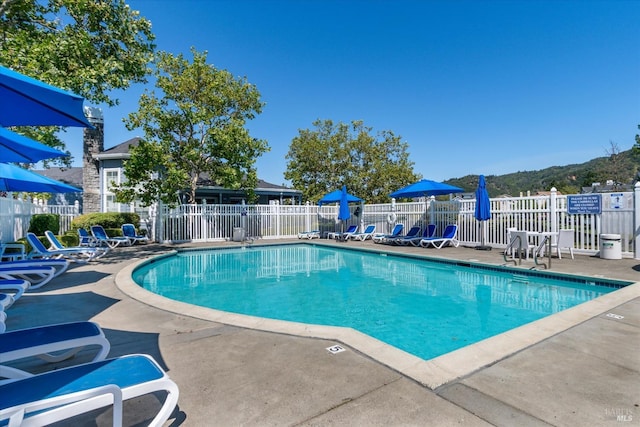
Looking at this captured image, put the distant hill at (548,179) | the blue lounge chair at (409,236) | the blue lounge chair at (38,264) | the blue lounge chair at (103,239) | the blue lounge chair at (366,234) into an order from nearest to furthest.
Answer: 1. the blue lounge chair at (38,264)
2. the blue lounge chair at (103,239)
3. the blue lounge chair at (409,236)
4. the blue lounge chair at (366,234)
5. the distant hill at (548,179)

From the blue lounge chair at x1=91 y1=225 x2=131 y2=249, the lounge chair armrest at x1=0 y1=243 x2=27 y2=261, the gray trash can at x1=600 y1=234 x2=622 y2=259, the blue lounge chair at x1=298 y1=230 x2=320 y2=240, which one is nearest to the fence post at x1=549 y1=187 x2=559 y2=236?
the gray trash can at x1=600 y1=234 x2=622 y2=259

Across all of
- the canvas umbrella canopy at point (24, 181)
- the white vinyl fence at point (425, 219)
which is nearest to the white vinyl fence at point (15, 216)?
the canvas umbrella canopy at point (24, 181)

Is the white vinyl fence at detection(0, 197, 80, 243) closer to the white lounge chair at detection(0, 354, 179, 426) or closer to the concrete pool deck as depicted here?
the concrete pool deck

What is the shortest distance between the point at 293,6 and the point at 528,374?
1559 cm

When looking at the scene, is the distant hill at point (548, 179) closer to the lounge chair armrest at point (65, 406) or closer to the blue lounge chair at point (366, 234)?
the blue lounge chair at point (366, 234)

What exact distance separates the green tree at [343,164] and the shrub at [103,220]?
12883 millimetres

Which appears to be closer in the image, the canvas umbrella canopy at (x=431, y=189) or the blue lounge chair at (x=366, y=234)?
the canvas umbrella canopy at (x=431, y=189)

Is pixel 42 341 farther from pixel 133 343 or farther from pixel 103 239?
pixel 103 239

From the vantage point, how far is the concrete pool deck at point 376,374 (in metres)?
2.10

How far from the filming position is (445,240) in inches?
493

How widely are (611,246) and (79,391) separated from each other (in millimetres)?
11406

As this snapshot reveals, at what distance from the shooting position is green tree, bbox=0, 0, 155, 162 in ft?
27.8

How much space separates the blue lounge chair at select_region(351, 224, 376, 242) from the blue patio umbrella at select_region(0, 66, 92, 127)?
1414 cm

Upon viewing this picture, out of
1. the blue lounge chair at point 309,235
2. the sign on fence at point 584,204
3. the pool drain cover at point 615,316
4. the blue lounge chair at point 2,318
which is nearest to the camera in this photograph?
the blue lounge chair at point 2,318
